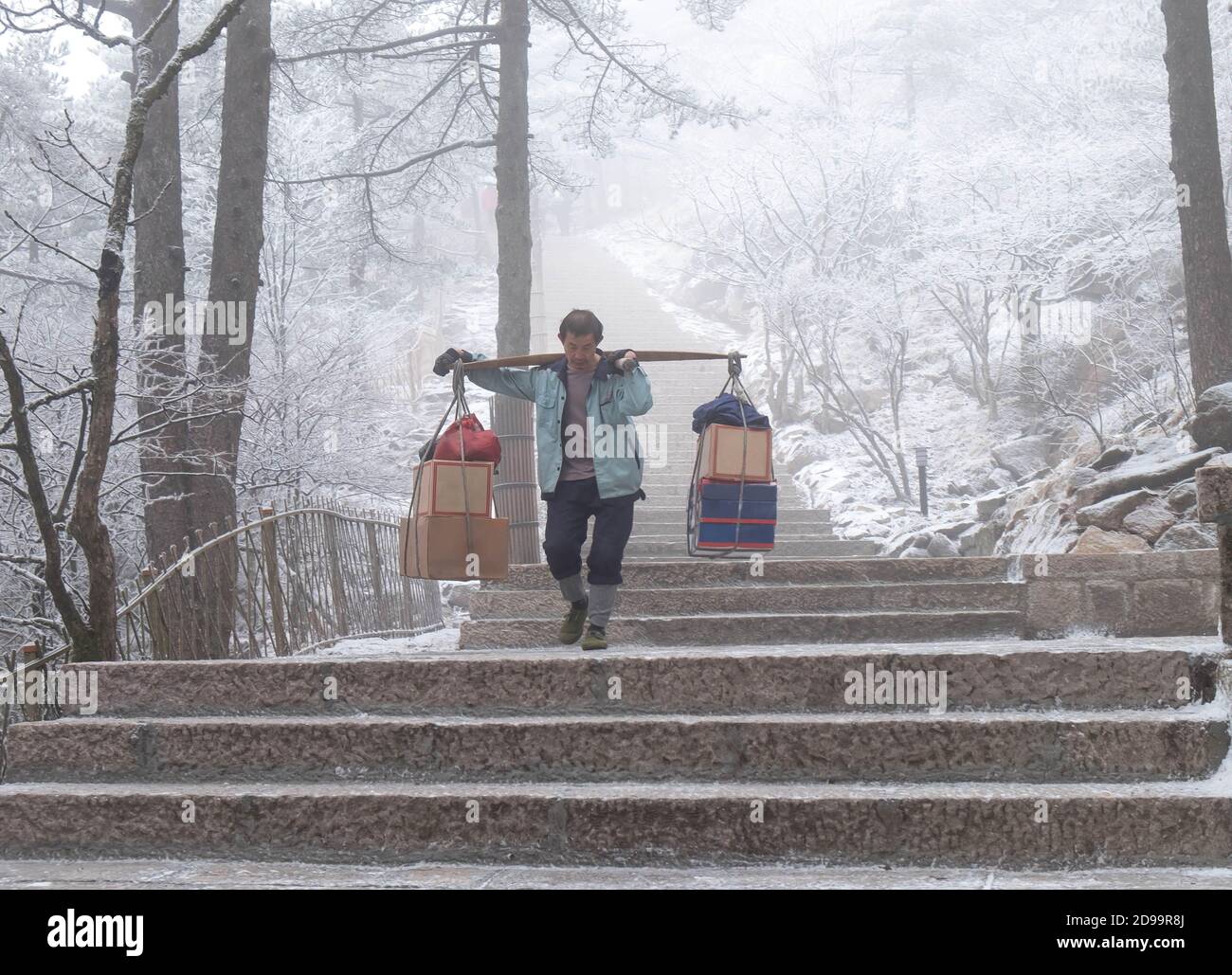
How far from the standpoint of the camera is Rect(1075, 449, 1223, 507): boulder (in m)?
8.07

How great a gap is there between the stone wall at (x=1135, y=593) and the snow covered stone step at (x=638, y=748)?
1964 mm

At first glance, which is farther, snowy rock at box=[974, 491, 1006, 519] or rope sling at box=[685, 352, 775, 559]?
snowy rock at box=[974, 491, 1006, 519]

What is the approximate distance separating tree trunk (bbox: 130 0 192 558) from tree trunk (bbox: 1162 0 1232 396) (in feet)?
26.6

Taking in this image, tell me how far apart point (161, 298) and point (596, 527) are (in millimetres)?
5668

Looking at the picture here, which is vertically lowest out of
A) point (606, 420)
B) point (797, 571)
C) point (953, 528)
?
point (797, 571)

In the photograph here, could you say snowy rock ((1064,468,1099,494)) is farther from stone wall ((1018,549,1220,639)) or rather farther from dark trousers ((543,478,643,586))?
dark trousers ((543,478,643,586))

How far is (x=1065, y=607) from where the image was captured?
680 cm

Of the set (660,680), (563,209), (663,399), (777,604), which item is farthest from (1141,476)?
(563,209)

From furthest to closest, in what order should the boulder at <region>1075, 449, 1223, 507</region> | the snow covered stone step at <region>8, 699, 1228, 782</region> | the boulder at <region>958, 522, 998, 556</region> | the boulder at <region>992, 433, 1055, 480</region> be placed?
1. the boulder at <region>992, 433, 1055, 480</region>
2. the boulder at <region>958, 522, 998, 556</region>
3. the boulder at <region>1075, 449, 1223, 507</region>
4. the snow covered stone step at <region>8, 699, 1228, 782</region>

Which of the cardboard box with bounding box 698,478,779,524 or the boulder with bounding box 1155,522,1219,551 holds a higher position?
the cardboard box with bounding box 698,478,779,524

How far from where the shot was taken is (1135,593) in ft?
21.9

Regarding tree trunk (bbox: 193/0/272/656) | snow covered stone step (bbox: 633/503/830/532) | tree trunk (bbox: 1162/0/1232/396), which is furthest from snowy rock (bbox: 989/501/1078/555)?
tree trunk (bbox: 193/0/272/656)

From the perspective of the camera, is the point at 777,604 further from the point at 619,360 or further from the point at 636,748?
the point at 636,748

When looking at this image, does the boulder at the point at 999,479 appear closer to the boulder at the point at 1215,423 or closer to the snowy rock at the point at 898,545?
the snowy rock at the point at 898,545
